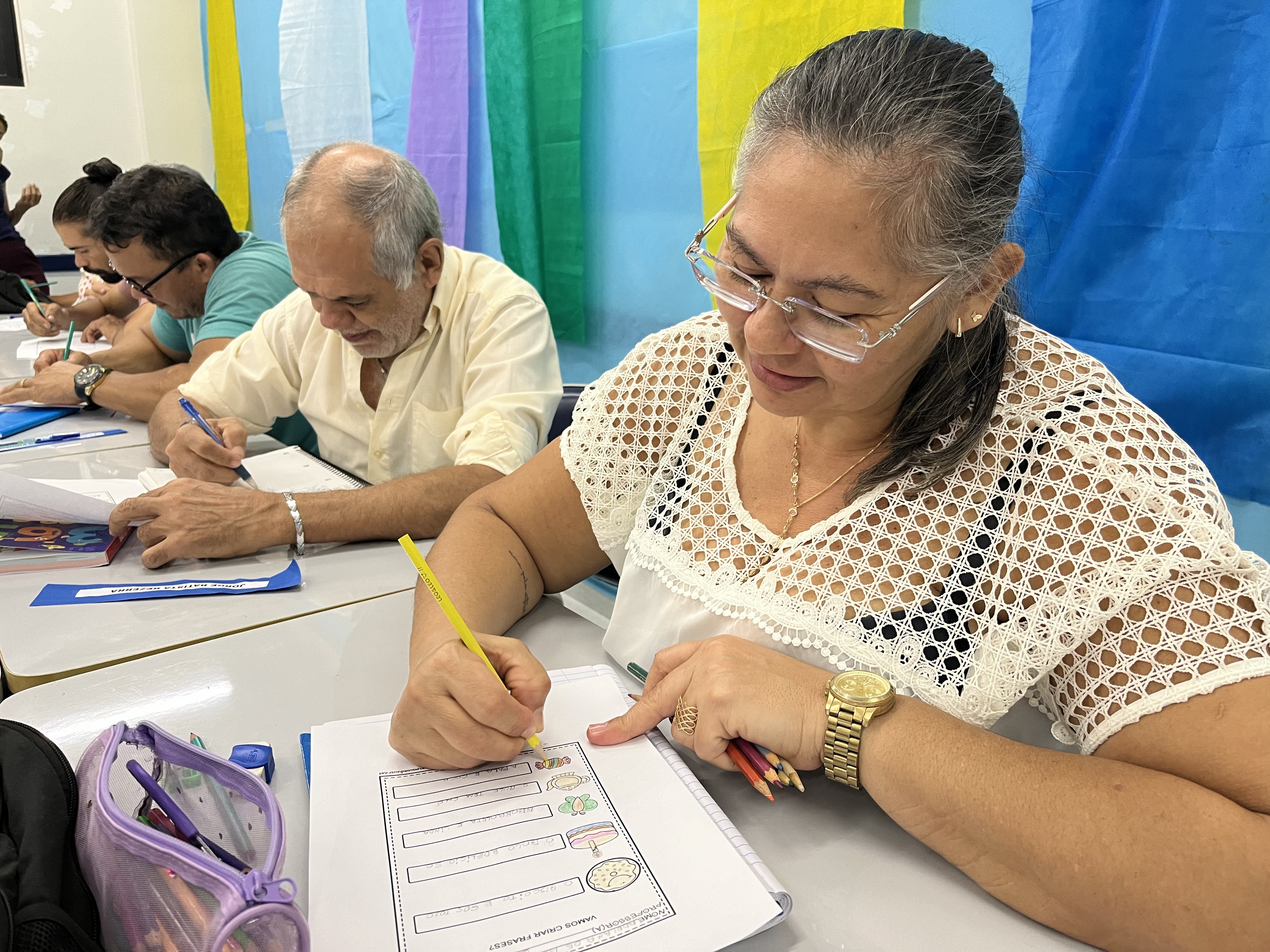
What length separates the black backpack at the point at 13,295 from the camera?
4637mm

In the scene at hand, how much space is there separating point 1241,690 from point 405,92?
3.50m

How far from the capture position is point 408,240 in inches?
73.7

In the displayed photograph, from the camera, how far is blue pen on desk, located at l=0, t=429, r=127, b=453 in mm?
2135

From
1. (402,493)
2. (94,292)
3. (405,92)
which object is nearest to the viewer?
(402,493)

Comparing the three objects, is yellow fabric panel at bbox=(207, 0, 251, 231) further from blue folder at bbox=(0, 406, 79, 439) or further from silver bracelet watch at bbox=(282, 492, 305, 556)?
silver bracelet watch at bbox=(282, 492, 305, 556)

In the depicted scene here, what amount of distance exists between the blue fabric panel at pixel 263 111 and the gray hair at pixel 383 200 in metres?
3.14

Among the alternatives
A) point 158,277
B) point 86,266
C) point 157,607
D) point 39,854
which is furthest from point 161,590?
point 86,266

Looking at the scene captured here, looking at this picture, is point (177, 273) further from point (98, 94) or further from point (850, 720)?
point (98, 94)

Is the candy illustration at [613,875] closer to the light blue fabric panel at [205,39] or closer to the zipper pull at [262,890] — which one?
the zipper pull at [262,890]

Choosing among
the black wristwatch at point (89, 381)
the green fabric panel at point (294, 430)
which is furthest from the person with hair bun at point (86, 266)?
the green fabric panel at point (294, 430)

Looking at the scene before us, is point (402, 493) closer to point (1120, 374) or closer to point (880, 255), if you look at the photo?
point (880, 255)

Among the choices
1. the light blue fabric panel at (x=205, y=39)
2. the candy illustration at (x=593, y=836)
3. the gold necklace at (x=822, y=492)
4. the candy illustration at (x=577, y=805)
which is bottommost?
the candy illustration at (x=577, y=805)

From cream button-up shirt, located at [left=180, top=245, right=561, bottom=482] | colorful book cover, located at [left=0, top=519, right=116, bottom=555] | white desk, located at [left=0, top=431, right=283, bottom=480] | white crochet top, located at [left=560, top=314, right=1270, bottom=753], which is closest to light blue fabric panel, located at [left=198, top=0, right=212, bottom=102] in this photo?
white desk, located at [left=0, top=431, right=283, bottom=480]

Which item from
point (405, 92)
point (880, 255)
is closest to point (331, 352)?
point (880, 255)
